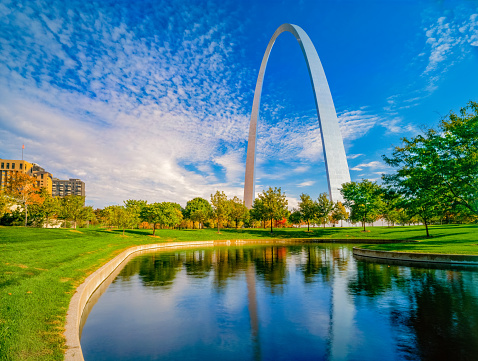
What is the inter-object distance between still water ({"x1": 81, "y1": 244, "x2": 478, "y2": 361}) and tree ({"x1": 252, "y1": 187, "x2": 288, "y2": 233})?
45.8m

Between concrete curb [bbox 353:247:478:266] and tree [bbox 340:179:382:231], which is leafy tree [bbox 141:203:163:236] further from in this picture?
concrete curb [bbox 353:247:478:266]

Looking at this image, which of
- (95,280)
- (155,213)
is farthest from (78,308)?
(155,213)

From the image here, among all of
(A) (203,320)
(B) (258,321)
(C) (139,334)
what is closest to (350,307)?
(B) (258,321)

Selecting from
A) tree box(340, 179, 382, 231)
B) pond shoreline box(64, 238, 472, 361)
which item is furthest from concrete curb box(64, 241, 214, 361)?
tree box(340, 179, 382, 231)

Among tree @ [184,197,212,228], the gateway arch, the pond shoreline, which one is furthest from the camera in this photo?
tree @ [184,197,212,228]

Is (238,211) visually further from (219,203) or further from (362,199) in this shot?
(362,199)

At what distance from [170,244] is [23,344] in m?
35.2

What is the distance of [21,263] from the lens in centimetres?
1519

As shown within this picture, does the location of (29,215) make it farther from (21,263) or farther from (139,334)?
(139,334)

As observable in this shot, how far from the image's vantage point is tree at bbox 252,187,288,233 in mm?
63438

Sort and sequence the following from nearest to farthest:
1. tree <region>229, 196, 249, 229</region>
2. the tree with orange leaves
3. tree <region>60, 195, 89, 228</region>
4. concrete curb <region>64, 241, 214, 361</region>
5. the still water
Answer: concrete curb <region>64, 241, 214, 361</region> < the still water < the tree with orange leaves < tree <region>60, 195, 89, 228</region> < tree <region>229, 196, 249, 229</region>

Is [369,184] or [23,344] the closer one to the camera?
[23,344]

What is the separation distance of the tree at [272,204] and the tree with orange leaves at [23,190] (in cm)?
4027

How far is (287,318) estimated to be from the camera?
10031 mm
